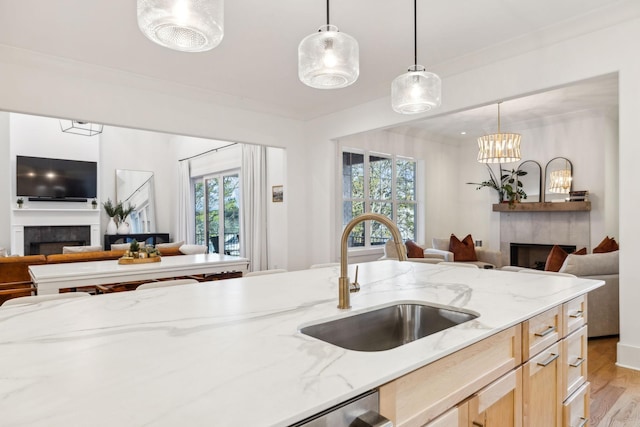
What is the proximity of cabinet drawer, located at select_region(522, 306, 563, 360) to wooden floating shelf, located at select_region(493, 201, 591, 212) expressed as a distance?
527 cm

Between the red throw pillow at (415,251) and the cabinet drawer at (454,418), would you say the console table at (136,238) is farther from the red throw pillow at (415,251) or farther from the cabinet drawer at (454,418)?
the cabinet drawer at (454,418)

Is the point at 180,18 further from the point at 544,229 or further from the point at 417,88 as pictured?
the point at 544,229

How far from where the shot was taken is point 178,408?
2.16ft

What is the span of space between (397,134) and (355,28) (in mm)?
4018

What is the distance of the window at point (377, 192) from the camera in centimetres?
653

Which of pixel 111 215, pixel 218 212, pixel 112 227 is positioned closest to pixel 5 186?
pixel 111 215

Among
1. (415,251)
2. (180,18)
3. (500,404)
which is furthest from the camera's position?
(415,251)

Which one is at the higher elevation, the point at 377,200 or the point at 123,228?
the point at 377,200

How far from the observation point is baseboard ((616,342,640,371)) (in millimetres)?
2854

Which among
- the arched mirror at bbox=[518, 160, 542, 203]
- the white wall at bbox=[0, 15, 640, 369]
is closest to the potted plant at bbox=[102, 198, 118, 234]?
the white wall at bbox=[0, 15, 640, 369]

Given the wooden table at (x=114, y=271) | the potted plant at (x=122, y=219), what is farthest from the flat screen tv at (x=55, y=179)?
the wooden table at (x=114, y=271)

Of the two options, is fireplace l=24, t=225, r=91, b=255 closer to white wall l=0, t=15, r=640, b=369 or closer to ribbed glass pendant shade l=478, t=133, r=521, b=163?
white wall l=0, t=15, r=640, b=369

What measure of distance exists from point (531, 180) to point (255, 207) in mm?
4927

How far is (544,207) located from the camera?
6250 mm
